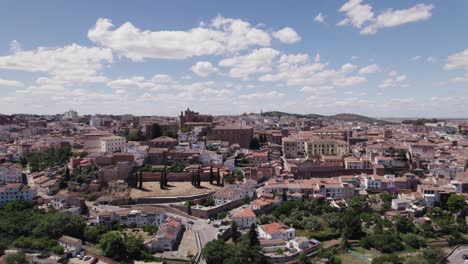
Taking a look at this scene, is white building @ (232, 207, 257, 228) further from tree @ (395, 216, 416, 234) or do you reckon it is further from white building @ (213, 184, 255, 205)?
tree @ (395, 216, 416, 234)

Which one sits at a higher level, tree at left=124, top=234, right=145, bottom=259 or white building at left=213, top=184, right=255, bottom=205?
white building at left=213, top=184, right=255, bottom=205

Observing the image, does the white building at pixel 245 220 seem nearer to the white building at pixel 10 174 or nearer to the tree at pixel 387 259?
the tree at pixel 387 259

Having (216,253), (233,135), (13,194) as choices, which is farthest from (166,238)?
(233,135)

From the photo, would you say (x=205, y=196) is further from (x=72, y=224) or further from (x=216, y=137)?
(x=216, y=137)

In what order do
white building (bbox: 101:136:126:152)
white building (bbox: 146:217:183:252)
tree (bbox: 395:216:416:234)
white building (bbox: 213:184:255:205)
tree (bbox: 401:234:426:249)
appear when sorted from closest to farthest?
white building (bbox: 146:217:183:252)
tree (bbox: 401:234:426:249)
tree (bbox: 395:216:416:234)
white building (bbox: 213:184:255:205)
white building (bbox: 101:136:126:152)

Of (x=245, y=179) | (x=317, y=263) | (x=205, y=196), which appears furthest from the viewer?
(x=245, y=179)

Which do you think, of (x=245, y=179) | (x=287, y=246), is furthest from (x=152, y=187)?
(x=287, y=246)

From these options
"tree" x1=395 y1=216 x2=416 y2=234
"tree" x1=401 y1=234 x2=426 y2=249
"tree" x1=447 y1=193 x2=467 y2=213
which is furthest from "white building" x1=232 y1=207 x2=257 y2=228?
"tree" x1=447 y1=193 x2=467 y2=213
